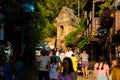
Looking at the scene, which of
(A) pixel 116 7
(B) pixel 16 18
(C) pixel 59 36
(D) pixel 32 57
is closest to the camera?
(D) pixel 32 57

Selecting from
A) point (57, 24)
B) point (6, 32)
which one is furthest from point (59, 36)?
point (6, 32)

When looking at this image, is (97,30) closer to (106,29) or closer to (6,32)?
(106,29)

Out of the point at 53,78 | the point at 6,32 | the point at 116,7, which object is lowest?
the point at 53,78

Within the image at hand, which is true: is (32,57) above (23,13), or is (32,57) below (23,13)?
below

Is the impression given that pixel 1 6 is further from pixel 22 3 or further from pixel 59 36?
pixel 59 36

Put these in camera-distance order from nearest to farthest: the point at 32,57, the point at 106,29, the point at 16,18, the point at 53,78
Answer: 1. the point at 32,57
2. the point at 53,78
3. the point at 16,18
4. the point at 106,29

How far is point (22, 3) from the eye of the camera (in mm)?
18953

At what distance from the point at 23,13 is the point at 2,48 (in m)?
1.58

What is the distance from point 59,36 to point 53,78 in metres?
55.6

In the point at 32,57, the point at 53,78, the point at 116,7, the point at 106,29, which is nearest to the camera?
the point at 32,57

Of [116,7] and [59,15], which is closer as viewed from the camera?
[116,7]

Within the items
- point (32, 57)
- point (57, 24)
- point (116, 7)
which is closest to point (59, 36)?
point (57, 24)

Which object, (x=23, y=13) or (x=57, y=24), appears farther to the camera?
(x=57, y=24)

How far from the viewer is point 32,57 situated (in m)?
10.3
